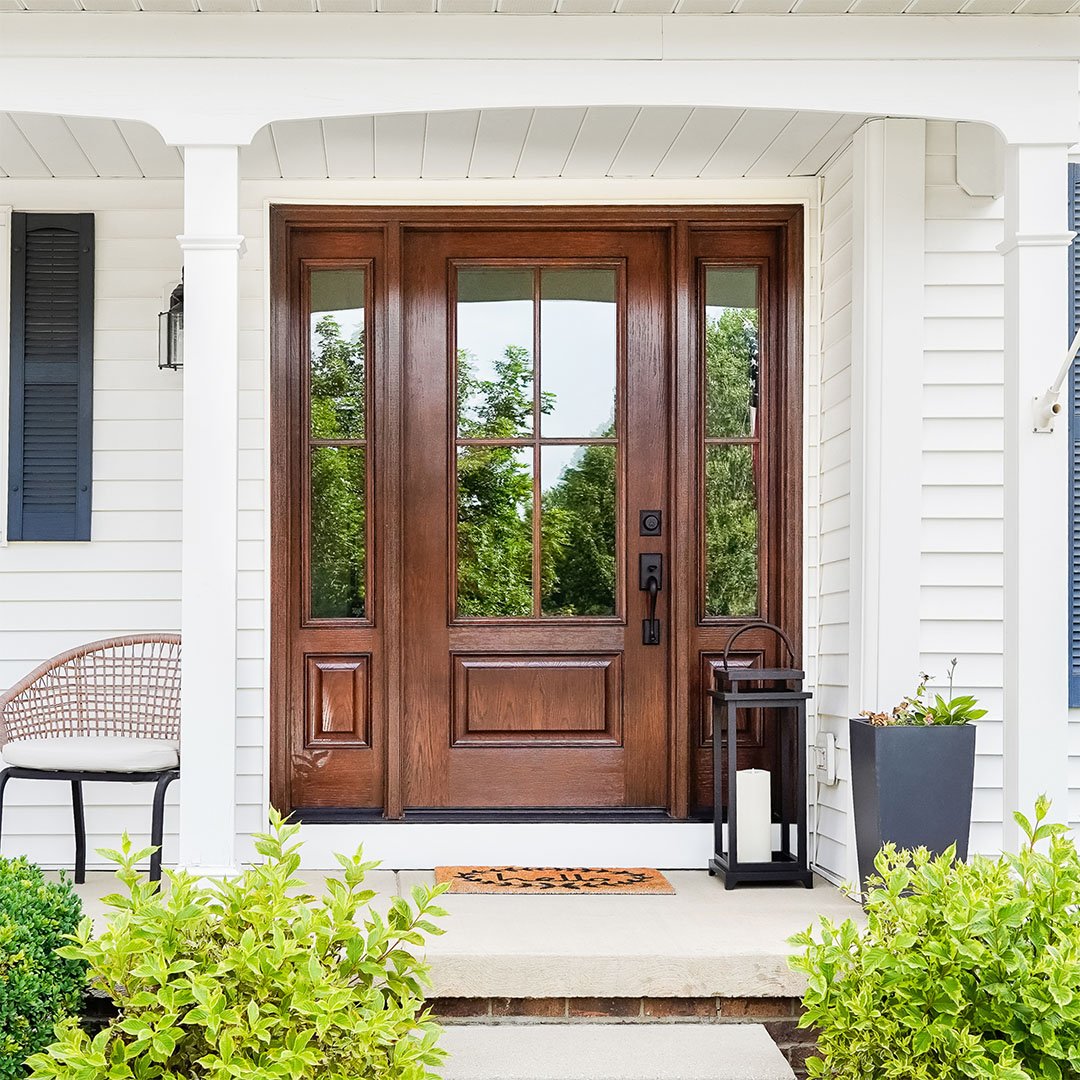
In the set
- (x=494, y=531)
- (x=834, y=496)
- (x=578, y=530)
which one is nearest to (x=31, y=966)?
(x=494, y=531)

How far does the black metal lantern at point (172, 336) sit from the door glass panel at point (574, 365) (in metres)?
1.17

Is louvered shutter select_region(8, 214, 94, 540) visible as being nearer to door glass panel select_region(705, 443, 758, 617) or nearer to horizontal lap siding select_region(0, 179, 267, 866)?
horizontal lap siding select_region(0, 179, 267, 866)

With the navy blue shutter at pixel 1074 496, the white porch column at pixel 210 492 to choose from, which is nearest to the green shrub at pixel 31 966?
the white porch column at pixel 210 492

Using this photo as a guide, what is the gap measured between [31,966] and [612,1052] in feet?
3.99

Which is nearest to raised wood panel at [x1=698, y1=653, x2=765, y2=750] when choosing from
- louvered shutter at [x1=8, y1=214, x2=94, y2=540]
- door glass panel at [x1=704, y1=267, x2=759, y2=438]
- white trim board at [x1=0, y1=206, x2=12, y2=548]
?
door glass panel at [x1=704, y1=267, x2=759, y2=438]

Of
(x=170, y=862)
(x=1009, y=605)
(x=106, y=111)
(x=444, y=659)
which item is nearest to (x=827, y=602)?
(x=1009, y=605)

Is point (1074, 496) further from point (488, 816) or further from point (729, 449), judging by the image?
point (488, 816)

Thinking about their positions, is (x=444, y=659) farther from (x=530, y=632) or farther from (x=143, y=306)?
(x=143, y=306)

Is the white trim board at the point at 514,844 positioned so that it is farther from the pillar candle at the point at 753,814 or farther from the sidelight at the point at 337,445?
the sidelight at the point at 337,445

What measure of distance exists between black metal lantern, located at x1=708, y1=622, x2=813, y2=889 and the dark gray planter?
441mm

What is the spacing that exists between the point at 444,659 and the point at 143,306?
60.1 inches

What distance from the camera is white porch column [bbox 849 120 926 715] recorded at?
12.7 ft

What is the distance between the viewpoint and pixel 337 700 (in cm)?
435

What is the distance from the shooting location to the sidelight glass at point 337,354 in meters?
4.38
